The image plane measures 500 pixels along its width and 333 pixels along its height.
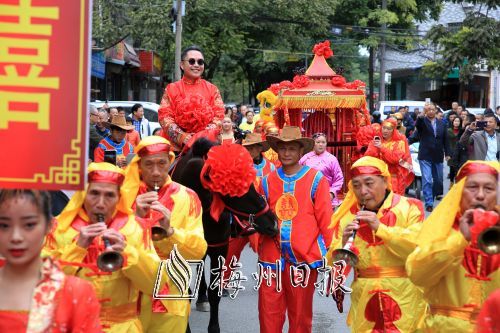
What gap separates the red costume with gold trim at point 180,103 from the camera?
947 centimetres

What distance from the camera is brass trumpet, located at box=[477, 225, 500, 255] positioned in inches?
174

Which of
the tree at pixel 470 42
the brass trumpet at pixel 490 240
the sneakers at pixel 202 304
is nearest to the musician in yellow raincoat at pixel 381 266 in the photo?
the brass trumpet at pixel 490 240

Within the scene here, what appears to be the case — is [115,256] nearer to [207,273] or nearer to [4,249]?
[4,249]

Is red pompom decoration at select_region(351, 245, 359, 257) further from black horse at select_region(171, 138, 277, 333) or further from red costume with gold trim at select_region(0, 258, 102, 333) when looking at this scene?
red costume with gold trim at select_region(0, 258, 102, 333)

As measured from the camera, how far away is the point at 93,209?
5.62 metres

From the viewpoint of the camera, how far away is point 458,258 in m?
5.36

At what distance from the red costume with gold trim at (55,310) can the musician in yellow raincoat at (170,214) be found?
7.16 feet

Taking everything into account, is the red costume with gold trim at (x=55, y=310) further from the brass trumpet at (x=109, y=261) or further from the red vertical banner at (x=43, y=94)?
the brass trumpet at (x=109, y=261)

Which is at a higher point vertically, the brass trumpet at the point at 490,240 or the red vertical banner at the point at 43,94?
the red vertical banner at the point at 43,94

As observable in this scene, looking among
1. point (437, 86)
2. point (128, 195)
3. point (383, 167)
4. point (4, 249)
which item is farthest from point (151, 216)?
point (437, 86)

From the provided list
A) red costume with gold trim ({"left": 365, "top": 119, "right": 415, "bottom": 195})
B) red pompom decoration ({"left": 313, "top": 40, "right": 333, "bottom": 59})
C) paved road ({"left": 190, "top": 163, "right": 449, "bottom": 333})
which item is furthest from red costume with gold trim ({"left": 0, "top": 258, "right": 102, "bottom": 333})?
red pompom decoration ({"left": 313, "top": 40, "right": 333, "bottom": 59})

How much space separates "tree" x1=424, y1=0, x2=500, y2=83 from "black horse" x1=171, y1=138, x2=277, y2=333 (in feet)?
→ 49.9

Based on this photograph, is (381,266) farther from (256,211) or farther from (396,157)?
(396,157)

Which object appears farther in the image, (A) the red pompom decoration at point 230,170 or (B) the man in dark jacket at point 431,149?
(B) the man in dark jacket at point 431,149
